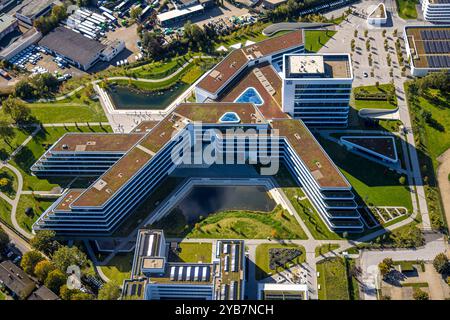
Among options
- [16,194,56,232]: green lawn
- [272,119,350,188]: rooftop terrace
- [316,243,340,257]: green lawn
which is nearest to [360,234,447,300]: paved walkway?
[316,243,340,257]: green lawn

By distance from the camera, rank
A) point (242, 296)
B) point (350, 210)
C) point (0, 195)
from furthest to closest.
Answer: point (0, 195) → point (350, 210) → point (242, 296)

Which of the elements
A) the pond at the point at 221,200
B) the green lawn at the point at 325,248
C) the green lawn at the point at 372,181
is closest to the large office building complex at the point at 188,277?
the pond at the point at 221,200

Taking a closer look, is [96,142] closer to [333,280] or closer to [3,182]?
[3,182]

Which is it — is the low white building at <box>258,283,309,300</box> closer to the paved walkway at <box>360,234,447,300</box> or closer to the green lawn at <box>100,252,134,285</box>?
the paved walkway at <box>360,234,447,300</box>

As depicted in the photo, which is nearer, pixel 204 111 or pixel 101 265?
pixel 101 265

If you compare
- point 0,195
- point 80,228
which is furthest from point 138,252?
point 0,195

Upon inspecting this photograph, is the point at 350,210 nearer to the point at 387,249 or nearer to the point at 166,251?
the point at 387,249
